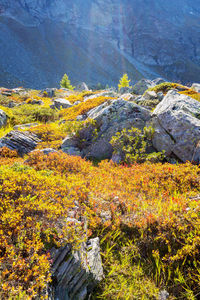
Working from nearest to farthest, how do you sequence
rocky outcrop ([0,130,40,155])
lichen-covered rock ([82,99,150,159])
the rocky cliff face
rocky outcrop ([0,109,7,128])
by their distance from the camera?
rocky outcrop ([0,130,40,155]) < lichen-covered rock ([82,99,150,159]) < rocky outcrop ([0,109,7,128]) < the rocky cliff face

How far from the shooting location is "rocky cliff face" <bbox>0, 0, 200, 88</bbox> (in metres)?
118

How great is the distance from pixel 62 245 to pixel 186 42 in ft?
789

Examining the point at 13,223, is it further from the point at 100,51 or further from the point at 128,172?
the point at 100,51

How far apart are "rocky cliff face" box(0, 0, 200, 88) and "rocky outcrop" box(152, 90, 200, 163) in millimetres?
106393

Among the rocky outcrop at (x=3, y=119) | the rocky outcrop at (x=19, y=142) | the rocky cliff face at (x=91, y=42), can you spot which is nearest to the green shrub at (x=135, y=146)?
the rocky outcrop at (x=19, y=142)

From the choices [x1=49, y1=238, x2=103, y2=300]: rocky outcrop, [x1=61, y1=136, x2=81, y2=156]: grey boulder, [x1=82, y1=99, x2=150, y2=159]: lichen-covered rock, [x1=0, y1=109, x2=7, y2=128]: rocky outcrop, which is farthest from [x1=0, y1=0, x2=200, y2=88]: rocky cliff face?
[x1=49, y1=238, x2=103, y2=300]: rocky outcrop

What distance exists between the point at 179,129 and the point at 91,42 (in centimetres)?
18932

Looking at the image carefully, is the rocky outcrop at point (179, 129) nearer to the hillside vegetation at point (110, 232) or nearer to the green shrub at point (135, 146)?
the green shrub at point (135, 146)

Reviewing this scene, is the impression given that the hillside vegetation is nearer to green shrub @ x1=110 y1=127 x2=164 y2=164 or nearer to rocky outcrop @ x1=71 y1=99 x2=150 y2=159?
green shrub @ x1=110 y1=127 x2=164 y2=164

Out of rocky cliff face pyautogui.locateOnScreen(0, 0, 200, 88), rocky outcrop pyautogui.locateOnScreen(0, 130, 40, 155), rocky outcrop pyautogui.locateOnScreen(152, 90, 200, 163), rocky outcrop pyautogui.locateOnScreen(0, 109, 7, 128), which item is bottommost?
rocky outcrop pyautogui.locateOnScreen(0, 109, 7, 128)

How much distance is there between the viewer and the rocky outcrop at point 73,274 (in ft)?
9.37

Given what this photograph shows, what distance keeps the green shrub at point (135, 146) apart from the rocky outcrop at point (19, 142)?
5.16 metres

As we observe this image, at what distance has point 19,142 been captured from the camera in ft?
32.9

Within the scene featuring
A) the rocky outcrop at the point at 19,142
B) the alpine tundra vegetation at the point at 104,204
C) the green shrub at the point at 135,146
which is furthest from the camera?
the rocky outcrop at the point at 19,142
